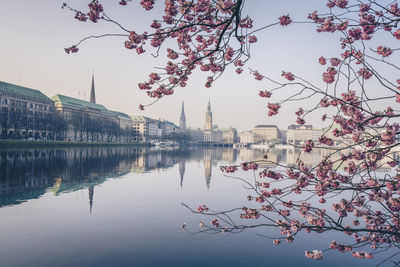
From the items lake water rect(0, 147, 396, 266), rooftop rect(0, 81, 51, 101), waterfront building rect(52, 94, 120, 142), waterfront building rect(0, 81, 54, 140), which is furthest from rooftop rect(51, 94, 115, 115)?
lake water rect(0, 147, 396, 266)

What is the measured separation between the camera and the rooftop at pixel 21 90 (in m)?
110

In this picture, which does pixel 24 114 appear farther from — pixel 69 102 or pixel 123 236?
pixel 123 236

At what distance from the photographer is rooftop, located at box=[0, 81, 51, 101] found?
362ft

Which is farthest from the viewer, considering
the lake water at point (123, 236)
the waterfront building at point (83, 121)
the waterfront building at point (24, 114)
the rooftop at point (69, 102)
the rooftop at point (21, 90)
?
→ the rooftop at point (69, 102)

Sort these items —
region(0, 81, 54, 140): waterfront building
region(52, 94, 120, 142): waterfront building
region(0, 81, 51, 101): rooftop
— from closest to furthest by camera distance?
region(0, 81, 54, 140): waterfront building → region(0, 81, 51, 101): rooftop → region(52, 94, 120, 142): waterfront building

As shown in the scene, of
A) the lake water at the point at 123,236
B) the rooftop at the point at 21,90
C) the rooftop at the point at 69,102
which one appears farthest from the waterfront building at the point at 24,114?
the lake water at the point at 123,236

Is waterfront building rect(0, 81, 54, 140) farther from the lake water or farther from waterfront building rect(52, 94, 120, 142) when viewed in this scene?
the lake water

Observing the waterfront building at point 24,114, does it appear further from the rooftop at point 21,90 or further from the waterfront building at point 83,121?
the waterfront building at point 83,121

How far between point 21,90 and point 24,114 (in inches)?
1426

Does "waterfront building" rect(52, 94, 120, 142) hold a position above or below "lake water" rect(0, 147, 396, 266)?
above

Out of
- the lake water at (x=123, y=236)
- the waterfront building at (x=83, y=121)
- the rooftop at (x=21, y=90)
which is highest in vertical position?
the rooftop at (x=21, y=90)

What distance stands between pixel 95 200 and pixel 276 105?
48.0 ft

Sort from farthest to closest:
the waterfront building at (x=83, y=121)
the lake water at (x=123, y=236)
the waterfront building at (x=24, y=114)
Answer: the waterfront building at (x=83, y=121), the waterfront building at (x=24, y=114), the lake water at (x=123, y=236)

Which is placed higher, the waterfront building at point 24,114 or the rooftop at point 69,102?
the rooftop at point 69,102
